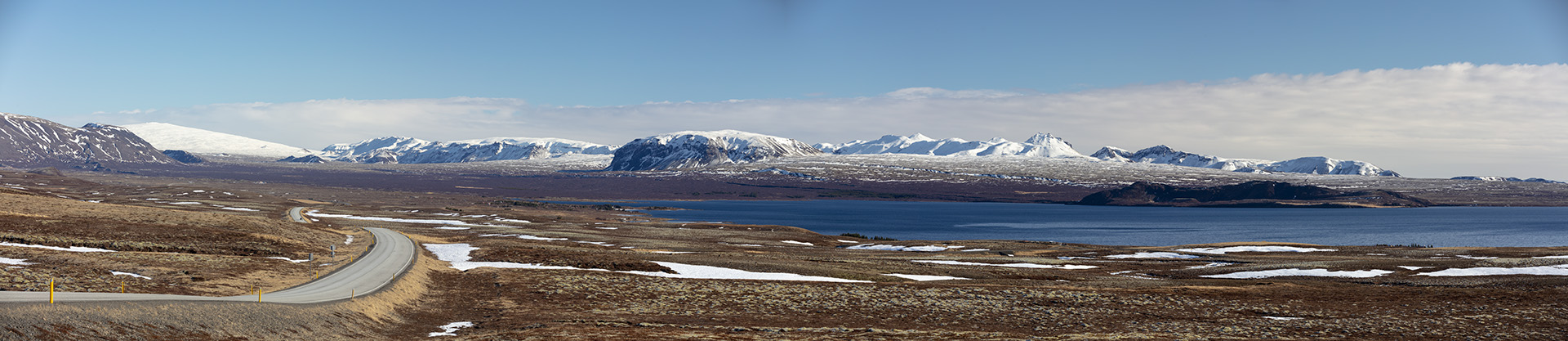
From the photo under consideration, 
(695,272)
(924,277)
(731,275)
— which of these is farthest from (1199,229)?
(695,272)

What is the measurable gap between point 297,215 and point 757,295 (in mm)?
99968

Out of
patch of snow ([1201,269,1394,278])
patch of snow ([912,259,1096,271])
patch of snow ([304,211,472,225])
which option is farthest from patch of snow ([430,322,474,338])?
patch of snow ([304,211,472,225])

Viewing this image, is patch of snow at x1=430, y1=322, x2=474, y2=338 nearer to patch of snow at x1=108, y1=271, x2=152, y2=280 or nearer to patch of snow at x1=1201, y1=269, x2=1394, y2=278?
patch of snow at x1=108, y1=271, x2=152, y2=280

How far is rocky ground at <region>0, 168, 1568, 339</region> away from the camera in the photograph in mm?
29516

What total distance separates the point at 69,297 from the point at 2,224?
37974mm

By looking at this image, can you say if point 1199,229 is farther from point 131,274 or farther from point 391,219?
point 131,274

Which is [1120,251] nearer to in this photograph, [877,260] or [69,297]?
[877,260]

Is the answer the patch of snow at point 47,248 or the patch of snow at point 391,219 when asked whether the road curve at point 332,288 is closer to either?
the patch of snow at point 47,248

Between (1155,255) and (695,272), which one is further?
(1155,255)

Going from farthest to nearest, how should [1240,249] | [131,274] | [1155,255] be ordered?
1. [1240,249]
2. [1155,255]
3. [131,274]

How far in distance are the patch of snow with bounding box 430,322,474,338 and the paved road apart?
3128 inches

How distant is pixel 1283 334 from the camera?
98.7 ft

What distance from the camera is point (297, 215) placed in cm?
11838

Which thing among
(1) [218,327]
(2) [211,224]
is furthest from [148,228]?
(1) [218,327]
